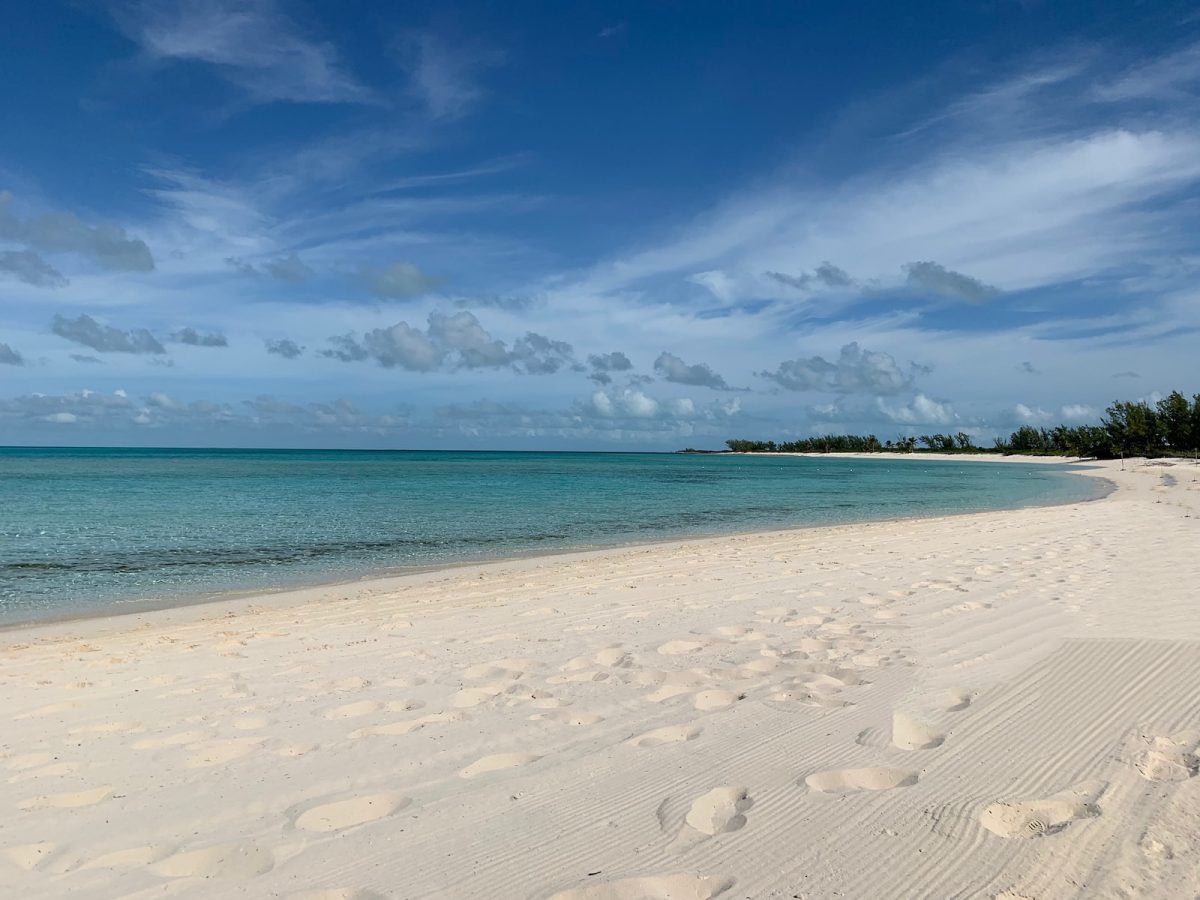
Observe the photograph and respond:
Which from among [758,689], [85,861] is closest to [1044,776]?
[758,689]

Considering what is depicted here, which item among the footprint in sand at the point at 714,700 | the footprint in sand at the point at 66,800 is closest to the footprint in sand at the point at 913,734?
the footprint in sand at the point at 714,700

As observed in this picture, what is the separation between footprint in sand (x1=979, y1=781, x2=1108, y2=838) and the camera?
10.7 ft

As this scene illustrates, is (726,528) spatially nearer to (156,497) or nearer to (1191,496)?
(1191,496)

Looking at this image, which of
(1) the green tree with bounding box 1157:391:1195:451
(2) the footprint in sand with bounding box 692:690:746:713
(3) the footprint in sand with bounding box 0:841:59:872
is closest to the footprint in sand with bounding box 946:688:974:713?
(2) the footprint in sand with bounding box 692:690:746:713

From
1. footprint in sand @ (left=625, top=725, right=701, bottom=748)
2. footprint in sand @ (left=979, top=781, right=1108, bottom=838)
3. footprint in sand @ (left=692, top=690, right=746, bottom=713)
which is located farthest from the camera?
footprint in sand @ (left=692, top=690, right=746, bottom=713)

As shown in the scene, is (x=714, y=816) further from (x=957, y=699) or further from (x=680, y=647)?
(x=680, y=647)

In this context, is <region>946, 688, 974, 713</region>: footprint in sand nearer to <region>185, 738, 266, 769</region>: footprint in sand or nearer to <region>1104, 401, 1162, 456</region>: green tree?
<region>185, 738, 266, 769</region>: footprint in sand

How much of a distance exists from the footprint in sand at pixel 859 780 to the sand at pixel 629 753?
16 mm

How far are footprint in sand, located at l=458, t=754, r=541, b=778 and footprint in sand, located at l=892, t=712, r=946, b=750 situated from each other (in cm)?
223

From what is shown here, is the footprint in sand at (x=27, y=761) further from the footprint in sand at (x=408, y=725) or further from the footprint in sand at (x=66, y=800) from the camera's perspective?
the footprint in sand at (x=408, y=725)

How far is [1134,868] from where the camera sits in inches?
115

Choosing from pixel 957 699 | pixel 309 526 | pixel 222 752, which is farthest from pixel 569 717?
pixel 309 526

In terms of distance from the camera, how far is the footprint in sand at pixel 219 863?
3.19m

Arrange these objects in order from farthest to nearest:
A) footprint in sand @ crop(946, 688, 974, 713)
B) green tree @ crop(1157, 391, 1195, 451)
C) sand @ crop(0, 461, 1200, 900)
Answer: green tree @ crop(1157, 391, 1195, 451) → footprint in sand @ crop(946, 688, 974, 713) → sand @ crop(0, 461, 1200, 900)
